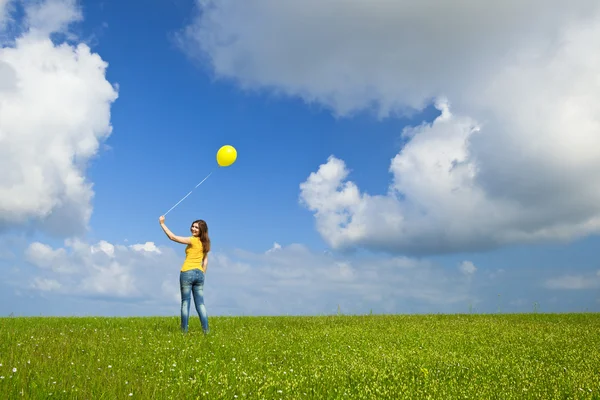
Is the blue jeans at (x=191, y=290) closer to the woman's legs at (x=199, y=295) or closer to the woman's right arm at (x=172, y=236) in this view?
the woman's legs at (x=199, y=295)

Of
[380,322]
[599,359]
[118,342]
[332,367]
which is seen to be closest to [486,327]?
[380,322]

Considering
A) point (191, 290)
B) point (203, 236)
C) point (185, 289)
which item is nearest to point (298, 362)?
point (185, 289)

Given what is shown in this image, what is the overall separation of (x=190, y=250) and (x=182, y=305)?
172 centimetres

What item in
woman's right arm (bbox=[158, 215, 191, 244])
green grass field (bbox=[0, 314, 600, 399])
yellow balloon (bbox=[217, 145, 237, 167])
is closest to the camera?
green grass field (bbox=[0, 314, 600, 399])

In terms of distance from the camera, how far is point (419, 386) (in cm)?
1023

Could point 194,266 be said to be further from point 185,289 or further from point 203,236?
point 203,236

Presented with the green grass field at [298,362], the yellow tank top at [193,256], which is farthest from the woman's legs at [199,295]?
the green grass field at [298,362]

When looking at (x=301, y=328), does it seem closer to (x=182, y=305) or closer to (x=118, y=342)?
(x=182, y=305)

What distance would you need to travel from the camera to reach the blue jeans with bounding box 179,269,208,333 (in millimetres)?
16188

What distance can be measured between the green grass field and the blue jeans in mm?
603

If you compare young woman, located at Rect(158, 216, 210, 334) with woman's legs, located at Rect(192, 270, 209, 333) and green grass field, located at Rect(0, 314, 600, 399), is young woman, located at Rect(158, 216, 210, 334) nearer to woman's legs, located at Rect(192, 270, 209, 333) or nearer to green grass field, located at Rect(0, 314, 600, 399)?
woman's legs, located at Rect(192, 270, 209, 333)

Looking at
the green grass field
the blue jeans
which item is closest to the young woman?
the blue jeans

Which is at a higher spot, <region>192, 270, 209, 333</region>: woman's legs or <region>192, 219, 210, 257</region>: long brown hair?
<region>192, 219, 210, 257</region>: long brown hair

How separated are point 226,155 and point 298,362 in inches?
312
